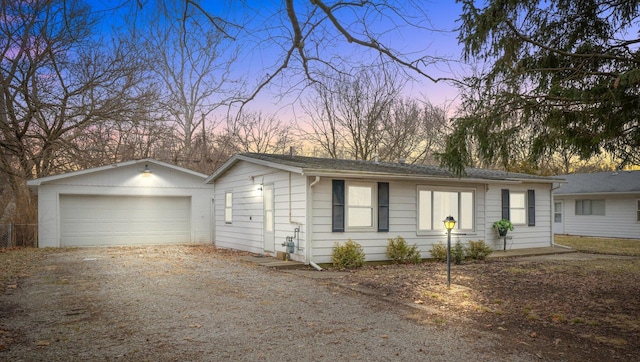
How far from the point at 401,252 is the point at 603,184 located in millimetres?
16461

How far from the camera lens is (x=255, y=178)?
14352mm

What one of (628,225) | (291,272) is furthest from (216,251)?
(628,225)

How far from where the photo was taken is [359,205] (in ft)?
40.5

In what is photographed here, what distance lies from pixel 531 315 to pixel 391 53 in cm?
427

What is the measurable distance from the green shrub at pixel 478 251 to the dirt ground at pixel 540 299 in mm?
701

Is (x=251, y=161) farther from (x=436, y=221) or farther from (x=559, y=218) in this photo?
(x=559, y=218)

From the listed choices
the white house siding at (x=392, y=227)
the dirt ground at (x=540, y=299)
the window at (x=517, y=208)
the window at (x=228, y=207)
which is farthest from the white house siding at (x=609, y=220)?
the window at (x=228, y=207)

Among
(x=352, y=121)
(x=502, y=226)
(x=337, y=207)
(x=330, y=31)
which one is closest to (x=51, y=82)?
(x=337, y=207)

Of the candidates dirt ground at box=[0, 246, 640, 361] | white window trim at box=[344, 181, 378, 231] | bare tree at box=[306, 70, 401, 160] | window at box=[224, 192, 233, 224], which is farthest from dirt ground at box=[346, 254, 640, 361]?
bare tree at box=[306, 70, 401, 160]

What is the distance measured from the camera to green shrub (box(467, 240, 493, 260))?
13531mm

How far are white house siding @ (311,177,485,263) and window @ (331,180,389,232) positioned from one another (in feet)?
0.51

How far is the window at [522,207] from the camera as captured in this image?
51.9 feet

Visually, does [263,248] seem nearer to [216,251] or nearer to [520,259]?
[216,251]

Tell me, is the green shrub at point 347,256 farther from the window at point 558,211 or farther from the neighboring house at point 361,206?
the window at point 558,211
